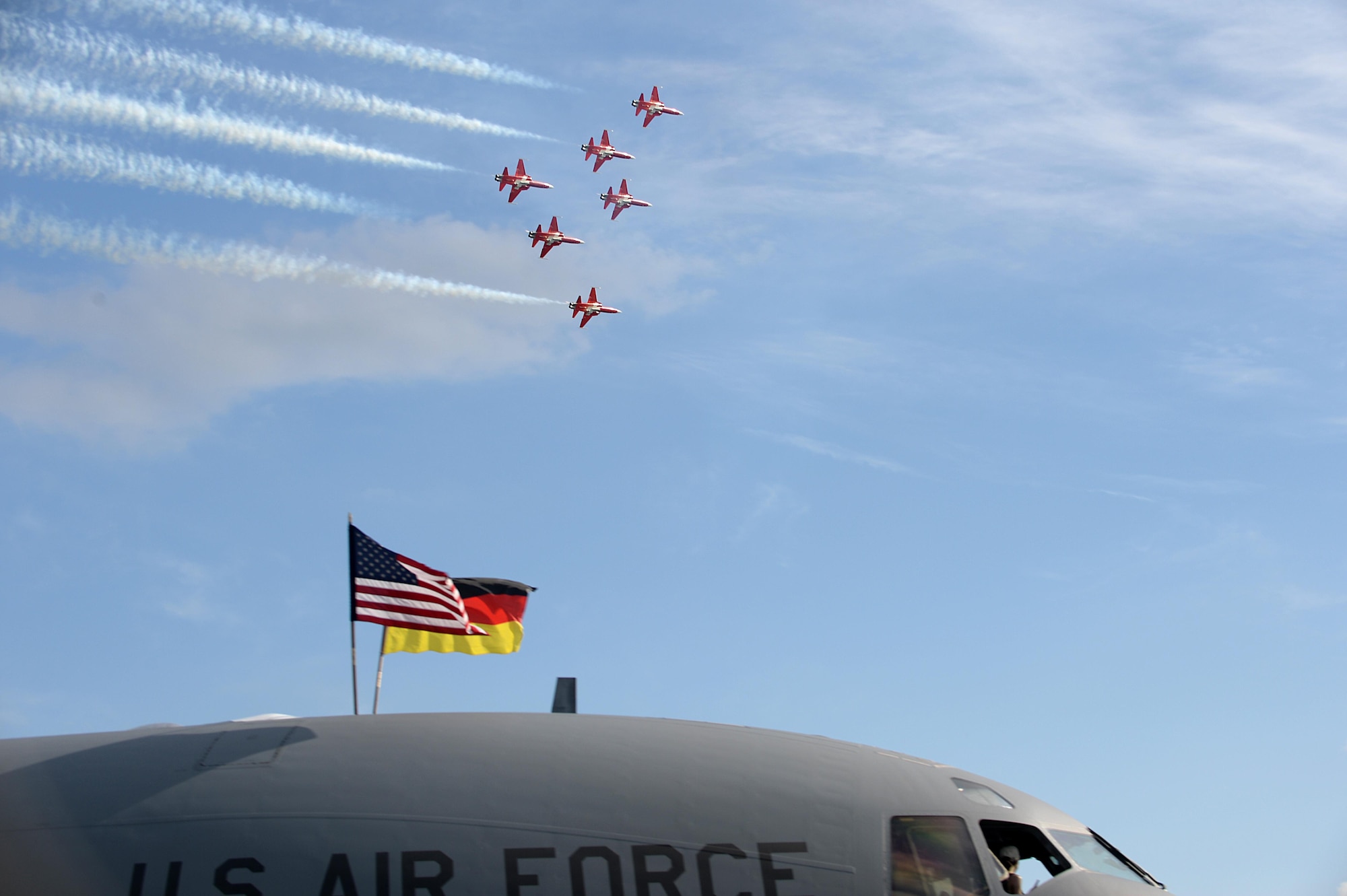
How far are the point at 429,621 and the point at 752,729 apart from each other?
26.9 ft

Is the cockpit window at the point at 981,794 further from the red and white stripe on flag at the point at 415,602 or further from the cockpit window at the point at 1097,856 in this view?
the red and white stripe on flag at the point at 415,602

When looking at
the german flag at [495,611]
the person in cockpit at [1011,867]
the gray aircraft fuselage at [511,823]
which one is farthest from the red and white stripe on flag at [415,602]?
the person in cockpit at [1011,867]

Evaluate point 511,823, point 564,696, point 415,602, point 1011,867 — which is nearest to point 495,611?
point 415,602

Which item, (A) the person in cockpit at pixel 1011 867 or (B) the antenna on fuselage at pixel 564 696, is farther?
(B) the antenna on fuselage at pixel 564 696

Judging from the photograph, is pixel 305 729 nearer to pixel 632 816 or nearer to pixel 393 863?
pixel 393 863

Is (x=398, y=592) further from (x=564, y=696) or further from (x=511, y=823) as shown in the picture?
(x=511, y=823)

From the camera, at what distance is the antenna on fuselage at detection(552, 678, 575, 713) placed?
18.7 meters

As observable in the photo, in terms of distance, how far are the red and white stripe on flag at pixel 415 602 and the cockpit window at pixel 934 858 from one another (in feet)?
35.4

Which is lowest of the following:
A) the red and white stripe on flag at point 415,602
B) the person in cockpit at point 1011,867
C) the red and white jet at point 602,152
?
the person in cockpit at point 1011,867

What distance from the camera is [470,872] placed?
13484 mm

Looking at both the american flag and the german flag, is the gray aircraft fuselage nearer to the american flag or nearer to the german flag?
the american flag

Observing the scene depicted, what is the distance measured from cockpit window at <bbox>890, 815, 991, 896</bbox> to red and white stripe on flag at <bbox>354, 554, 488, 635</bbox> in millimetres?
10776

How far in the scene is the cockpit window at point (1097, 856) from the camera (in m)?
14.1

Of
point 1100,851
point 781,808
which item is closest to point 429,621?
point 781,808
